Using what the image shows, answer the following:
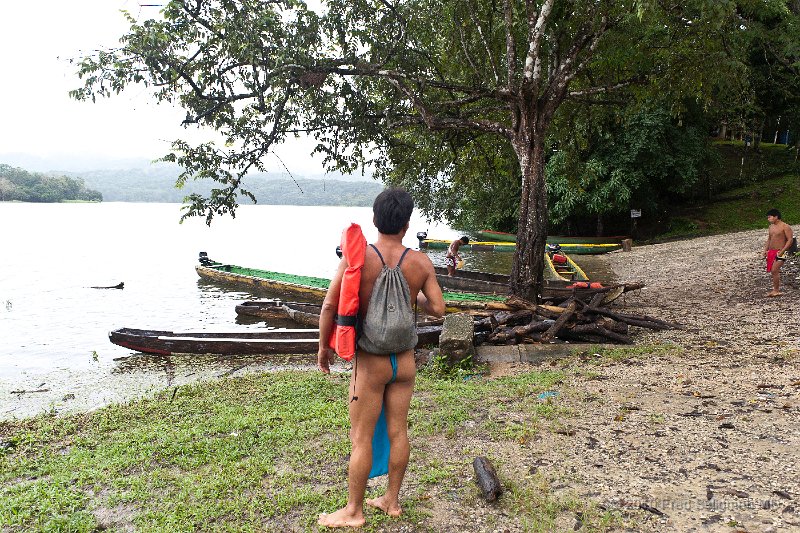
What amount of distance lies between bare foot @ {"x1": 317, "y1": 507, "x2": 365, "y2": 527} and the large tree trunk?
27.5 ft

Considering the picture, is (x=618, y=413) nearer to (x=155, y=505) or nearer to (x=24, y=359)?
(x=155, y=505)

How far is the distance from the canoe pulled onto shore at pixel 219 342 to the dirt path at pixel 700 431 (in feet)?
19.0

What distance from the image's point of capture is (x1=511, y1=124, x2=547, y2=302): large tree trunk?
37.5 feet

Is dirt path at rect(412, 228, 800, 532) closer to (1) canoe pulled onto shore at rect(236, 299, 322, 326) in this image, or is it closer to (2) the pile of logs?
(2) the pile of logs

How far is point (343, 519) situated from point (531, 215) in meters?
8.68

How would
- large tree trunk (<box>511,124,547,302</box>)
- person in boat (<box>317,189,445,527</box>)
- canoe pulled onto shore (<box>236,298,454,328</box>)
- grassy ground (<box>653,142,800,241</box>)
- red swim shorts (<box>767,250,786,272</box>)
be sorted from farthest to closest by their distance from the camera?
grassy ground (<box>653,142,800,241</box>) → canoe pulled onto shore (<box>236,298,454,328</box>) → red swim shorts (<box>767,250,786,272</box>) → large tree trunk (<box>511,124,547,302</box>) → person in boat (<box>317,189,445,527</box>)

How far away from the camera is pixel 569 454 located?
4.95 metres

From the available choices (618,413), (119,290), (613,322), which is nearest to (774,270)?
(613,322)

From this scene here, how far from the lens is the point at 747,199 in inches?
1264

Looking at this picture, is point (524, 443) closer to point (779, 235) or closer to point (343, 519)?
point (343, 519)

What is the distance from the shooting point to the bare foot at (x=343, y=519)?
384cm

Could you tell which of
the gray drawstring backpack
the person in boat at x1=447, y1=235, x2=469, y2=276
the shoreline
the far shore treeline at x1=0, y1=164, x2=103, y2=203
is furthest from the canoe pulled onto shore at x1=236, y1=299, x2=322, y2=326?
the far shore treeline at x1=0, y1=164, x2=103, y2=203

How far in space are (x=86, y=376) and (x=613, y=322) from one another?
10.1 metres

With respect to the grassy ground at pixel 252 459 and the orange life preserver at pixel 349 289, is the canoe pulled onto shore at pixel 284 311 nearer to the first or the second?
the grassy ground at pixel 252 459
